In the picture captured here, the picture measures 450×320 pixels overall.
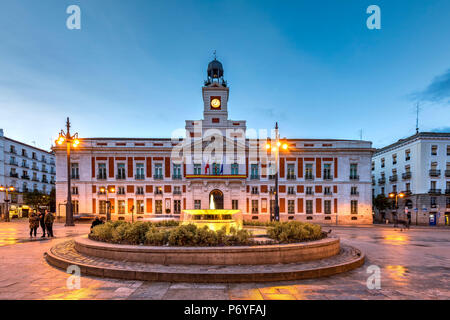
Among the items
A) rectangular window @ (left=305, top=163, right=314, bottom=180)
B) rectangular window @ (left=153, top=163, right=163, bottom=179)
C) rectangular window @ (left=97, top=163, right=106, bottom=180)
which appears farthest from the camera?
rectangular window @ (left=305, top=163, right=314, bottom=180)

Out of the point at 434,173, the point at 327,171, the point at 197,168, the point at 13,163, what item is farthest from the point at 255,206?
the point at 13,163

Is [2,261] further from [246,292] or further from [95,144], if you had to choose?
[95,144]

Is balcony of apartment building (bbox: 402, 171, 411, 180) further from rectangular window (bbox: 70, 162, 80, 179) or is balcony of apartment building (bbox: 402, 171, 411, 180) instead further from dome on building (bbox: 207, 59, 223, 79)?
rectangular window (bbox: 70, 162, 80, 179)

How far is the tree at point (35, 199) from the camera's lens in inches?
1976

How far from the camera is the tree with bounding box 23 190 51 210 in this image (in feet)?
165

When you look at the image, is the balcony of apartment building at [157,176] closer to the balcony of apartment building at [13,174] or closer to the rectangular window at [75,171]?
the rectangular window at [75,171]

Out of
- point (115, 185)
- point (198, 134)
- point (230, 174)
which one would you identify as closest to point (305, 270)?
point (230, 174)

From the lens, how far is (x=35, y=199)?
165 feet

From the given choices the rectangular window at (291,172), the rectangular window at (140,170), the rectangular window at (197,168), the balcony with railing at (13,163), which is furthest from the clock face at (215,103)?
the balcony with railing at (13,163)

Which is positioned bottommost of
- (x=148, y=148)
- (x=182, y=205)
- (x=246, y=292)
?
(x=182, y=205)

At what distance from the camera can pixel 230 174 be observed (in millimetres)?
39938

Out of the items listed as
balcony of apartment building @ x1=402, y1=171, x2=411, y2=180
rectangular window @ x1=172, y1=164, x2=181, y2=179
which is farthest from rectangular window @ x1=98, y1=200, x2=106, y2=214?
balcony of apartment building @ x1=402, y1=171, x2=411, y2=180

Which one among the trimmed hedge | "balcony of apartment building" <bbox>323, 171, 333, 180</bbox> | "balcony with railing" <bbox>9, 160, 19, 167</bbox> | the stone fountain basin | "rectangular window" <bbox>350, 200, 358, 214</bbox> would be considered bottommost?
"rectangular window" <bbox>350, 200, 358, 214</bbox>

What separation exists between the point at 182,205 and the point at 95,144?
16.6m
